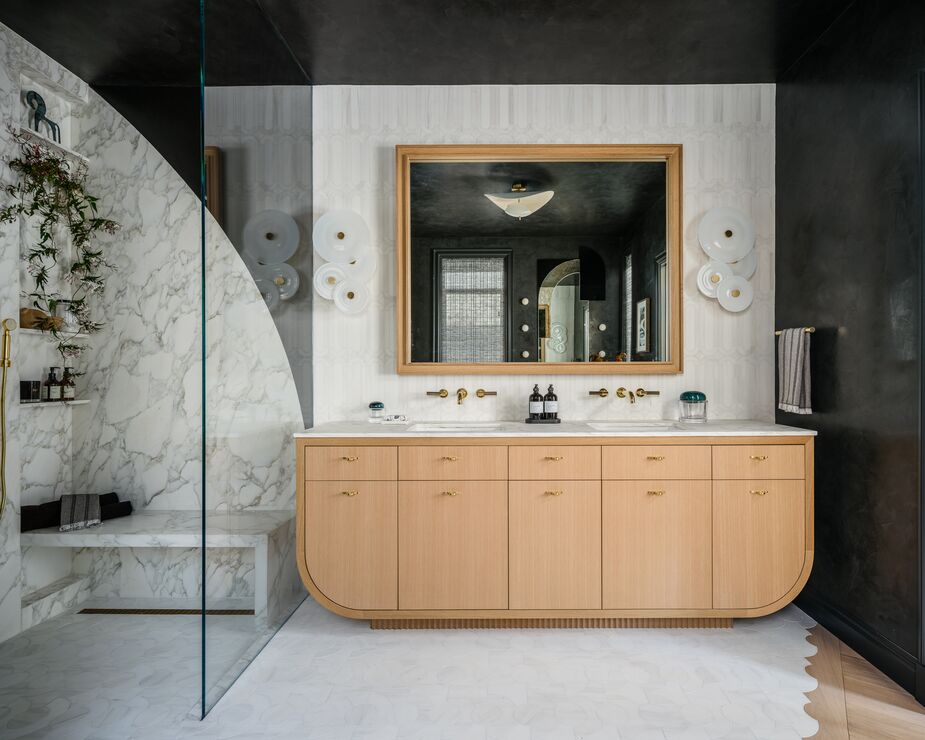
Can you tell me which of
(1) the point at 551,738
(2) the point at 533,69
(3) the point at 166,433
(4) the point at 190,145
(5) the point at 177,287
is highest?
(2) the point at 533,69

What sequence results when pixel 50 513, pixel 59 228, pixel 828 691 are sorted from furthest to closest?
pixel 59 228, pixel 50 513, pixel 828 691

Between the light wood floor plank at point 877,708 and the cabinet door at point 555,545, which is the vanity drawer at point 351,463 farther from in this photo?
the light wood floor plank at point 877,708

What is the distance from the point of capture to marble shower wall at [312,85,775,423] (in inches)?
122

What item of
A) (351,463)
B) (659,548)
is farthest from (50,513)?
(659,548)

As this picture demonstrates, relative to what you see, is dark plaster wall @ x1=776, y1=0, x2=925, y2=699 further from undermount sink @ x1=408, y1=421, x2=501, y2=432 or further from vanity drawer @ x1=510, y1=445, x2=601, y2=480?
undermount sink @ x1=408, y1=421, x2=501, y2=432

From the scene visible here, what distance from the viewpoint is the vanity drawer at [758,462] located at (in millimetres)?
2559

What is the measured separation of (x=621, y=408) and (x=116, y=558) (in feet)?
9.06

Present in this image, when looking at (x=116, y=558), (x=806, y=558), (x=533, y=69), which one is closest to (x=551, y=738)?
(x=806, y=558)

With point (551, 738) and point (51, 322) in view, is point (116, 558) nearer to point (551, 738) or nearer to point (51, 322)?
point (51, 322)

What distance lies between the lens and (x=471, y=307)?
10.1ft

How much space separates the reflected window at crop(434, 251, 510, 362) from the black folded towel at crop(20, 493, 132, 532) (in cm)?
179

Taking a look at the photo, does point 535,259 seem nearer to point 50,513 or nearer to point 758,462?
point 758,462

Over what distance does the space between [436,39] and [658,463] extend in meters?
2.21

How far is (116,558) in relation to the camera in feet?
9.80
